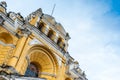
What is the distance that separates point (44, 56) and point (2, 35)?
18.2ft

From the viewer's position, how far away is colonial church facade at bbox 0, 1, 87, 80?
23984 mm

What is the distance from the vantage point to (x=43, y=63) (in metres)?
28.5

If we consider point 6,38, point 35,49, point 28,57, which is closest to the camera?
point 6,38

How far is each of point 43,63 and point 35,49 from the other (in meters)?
2.07

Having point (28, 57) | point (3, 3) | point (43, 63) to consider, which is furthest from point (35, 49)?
point (3, 3)

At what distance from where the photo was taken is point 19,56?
24391 millimetres

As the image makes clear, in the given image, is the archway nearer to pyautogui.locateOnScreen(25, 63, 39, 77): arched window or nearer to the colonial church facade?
the colonial church facade

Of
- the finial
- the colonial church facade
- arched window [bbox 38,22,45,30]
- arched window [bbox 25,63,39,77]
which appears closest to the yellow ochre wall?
the colonial church facade

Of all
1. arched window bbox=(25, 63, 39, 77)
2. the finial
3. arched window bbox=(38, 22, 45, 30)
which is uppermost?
arched window bbox=(38, 22, 45, 30)

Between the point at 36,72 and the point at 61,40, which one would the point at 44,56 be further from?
the point at 61,40

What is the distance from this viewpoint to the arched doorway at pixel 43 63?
1096 inches

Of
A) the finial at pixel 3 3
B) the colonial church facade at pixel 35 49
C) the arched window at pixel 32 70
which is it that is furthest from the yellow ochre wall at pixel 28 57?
the finial at pixel 3 3

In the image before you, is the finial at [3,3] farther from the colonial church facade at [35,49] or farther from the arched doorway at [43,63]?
the arched doorway at [43,63]

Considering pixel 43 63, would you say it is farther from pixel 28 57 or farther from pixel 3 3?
pixel 3 3
